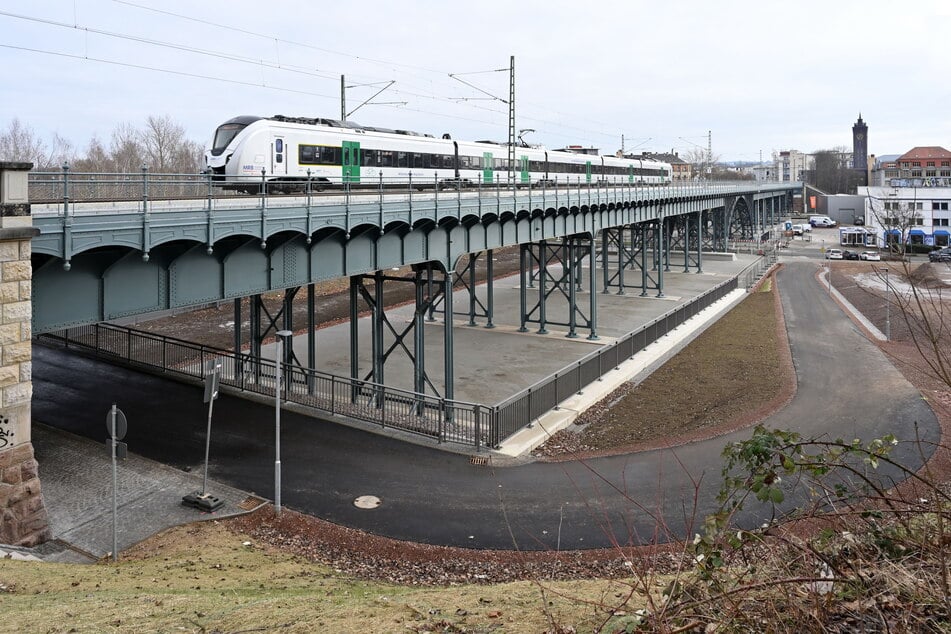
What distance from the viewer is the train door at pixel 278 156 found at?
24562 mm

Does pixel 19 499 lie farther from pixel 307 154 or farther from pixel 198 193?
pixel 307 154

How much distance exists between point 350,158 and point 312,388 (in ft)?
31.9

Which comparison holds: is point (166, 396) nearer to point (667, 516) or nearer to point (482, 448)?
point (482, 448)

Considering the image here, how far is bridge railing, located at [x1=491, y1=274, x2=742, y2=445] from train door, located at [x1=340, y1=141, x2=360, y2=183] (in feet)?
36.0

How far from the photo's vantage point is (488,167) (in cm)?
3872

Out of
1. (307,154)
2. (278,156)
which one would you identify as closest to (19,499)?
(278,156)

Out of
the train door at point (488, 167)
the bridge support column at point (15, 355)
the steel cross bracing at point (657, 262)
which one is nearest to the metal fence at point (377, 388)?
the bridge support column at point (15, 355)

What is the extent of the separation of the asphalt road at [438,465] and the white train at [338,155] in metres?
6.90

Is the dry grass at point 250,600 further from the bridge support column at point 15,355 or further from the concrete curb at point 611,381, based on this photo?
the concrete curb at point 611,381

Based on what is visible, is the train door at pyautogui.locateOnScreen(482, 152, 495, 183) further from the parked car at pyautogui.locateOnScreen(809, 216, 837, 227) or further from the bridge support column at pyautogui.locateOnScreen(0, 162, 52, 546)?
the parked car at pyautogui.locateOnScreen(809, 216, 837, 227)

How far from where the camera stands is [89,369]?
26578 millimetres

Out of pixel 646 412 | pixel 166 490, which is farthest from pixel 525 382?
pixel 166 490

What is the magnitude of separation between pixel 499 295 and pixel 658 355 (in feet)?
64.3

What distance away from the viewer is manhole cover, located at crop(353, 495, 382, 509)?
1535cm
